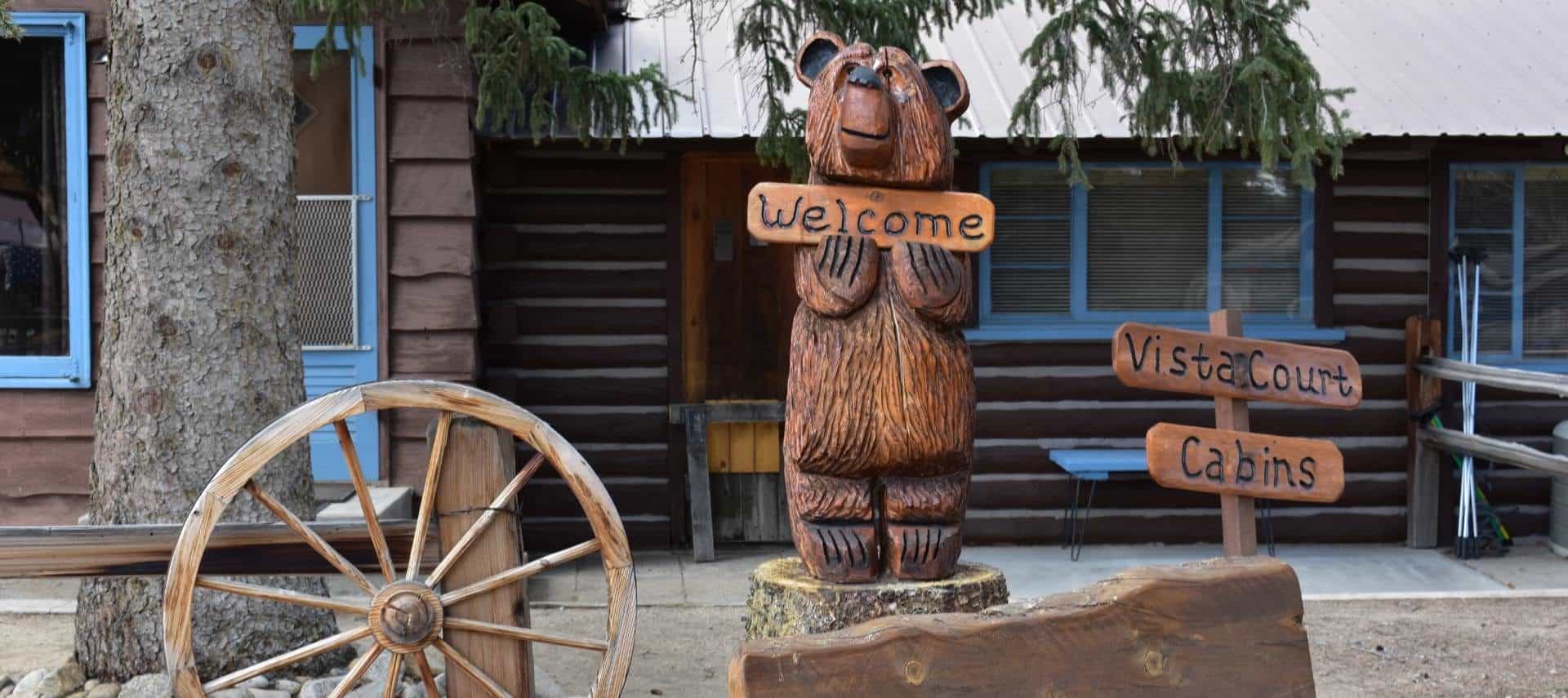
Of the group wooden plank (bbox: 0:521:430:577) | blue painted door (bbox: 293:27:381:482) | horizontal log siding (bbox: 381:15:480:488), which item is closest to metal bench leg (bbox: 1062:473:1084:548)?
horizontal log siding (bbox: 381:15:480:488)

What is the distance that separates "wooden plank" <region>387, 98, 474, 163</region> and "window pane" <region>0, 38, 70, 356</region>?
1.57 meters

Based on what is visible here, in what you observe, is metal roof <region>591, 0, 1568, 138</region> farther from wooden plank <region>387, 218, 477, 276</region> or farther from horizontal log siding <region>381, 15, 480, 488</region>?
wooden plank <region>387, 218, 477, 276</region>

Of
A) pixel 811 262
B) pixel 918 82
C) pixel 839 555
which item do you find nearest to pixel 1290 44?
pixel 918 82

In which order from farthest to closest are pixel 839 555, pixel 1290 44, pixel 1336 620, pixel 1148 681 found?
1. pixel 1336 620
2. pixel 1290 44
3. pixel 839 555
4. pixel 1148 681

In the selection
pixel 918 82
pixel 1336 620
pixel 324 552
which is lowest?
pixel 1336 620

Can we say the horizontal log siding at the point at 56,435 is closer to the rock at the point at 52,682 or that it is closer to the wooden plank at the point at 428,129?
the wooden plank at the point at 428,129

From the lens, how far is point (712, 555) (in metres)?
7.25

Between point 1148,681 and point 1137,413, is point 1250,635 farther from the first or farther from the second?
point 1137,413

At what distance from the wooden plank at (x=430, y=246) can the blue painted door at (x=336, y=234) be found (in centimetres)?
12

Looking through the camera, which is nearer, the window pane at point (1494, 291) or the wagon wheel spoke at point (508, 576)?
the wagon wheel spoke at point (508, 576)

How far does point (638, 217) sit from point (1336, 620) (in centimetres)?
400

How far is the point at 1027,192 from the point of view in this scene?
7523 millimetres

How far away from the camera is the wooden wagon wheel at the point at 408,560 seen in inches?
124

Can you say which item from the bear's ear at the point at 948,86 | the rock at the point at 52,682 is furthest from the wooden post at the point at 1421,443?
the rock at the point at 52,682
